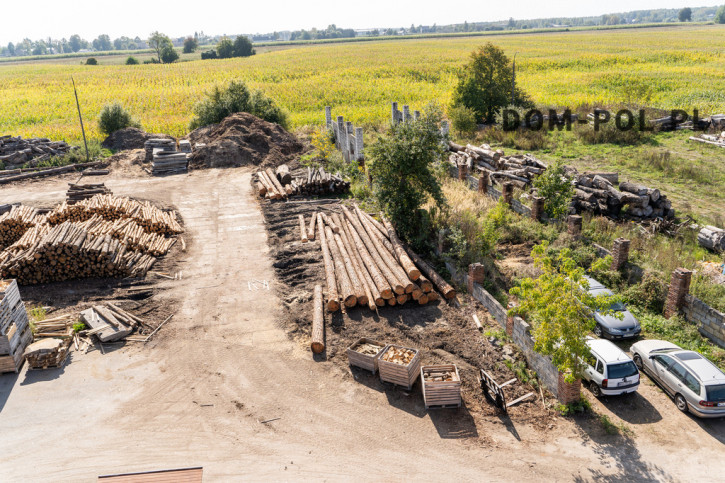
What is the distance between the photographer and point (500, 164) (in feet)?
86.9

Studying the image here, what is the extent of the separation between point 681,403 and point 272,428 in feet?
31.2

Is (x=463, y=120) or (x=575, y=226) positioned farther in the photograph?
(x=463, y=120)

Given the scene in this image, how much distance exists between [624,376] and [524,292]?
3157 mm

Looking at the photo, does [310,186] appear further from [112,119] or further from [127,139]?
[112,119]

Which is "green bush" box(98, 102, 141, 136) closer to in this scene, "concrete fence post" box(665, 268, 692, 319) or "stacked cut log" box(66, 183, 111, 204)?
"stacked cut log" box(66, 183, 111, 204)

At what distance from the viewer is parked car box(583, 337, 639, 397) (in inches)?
463

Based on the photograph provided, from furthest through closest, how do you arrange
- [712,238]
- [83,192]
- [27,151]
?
[27,151] → [83,192] → [712,238]

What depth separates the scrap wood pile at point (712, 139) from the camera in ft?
103

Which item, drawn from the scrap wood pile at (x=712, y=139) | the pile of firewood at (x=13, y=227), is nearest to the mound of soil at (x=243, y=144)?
the pile of firewood at (x=13, y=227)

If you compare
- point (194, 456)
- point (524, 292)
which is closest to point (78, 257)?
point (194, 456)

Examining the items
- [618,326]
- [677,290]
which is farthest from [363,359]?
[677,290]

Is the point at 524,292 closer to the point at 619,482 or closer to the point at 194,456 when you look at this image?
the point at 619,482

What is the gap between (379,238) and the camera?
62.0 feet

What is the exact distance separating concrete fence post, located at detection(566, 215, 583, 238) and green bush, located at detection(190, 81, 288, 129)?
86.8ft
